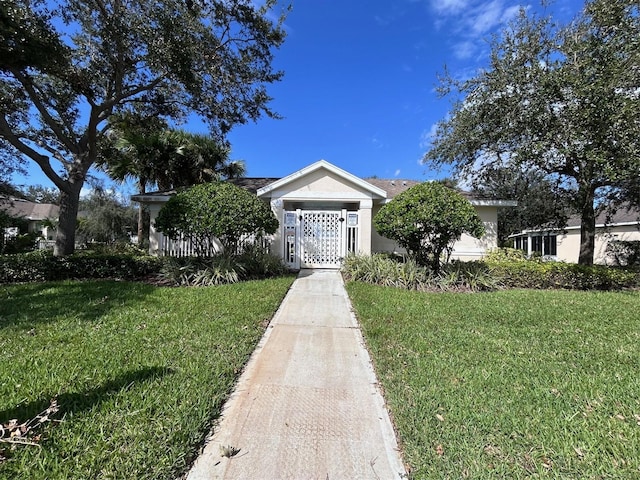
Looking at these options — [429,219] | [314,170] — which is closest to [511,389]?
[429,219]

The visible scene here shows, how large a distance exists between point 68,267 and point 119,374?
24.2 ft

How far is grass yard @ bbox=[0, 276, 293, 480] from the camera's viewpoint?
2.14 metres

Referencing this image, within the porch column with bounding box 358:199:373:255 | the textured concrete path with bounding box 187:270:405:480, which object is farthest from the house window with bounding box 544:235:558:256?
the textured concrete path with bounding box 187:270:405:480

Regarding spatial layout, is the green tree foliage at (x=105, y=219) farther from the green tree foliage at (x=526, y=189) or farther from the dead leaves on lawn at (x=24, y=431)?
the dead leaves on lawn at (x=24, y=431)

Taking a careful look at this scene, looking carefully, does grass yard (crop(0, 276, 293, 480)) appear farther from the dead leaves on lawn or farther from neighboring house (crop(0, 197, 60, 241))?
neighboring house (crop(0, 197, 60, 241))

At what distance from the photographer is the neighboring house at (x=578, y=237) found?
1783cm

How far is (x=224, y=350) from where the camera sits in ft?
13.2

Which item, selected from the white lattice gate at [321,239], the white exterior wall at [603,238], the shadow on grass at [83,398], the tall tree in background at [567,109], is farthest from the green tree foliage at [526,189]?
the shadow on grass at [83,398]

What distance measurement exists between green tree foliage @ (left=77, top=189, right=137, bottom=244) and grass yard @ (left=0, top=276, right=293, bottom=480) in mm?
20613

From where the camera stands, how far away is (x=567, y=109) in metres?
8.88

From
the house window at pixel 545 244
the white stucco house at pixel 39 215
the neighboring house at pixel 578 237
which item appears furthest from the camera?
the white stucco house at pixel 39 215

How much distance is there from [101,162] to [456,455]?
1807cm

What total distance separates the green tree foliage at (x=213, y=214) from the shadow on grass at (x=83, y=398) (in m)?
5.23

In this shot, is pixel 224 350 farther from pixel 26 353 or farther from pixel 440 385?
pixel 440 385
